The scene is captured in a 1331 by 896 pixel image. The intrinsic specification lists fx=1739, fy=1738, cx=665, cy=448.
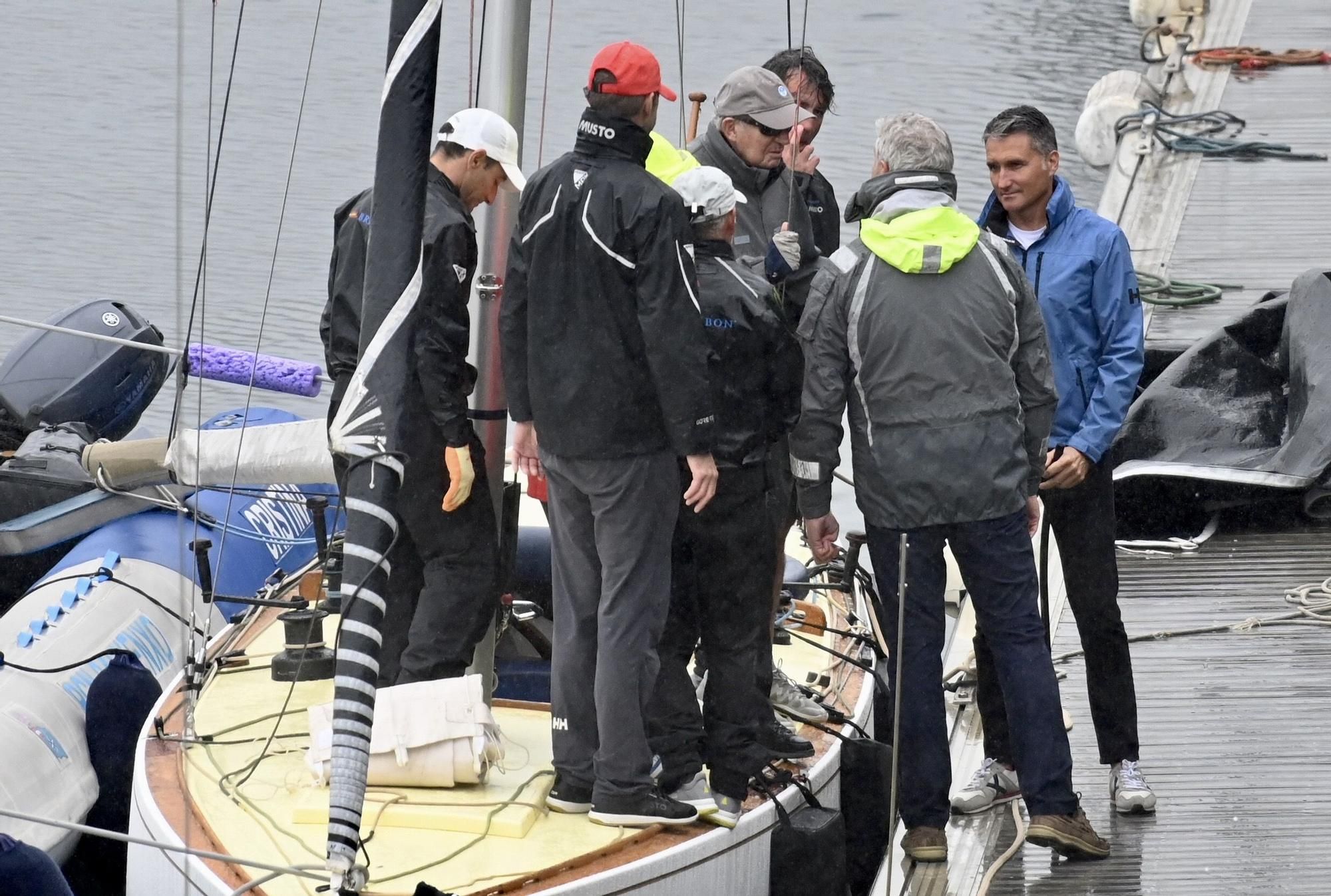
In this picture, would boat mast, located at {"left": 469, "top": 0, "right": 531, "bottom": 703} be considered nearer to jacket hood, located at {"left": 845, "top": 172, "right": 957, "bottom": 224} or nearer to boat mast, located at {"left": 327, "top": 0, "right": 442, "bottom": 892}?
jacket hood, located at {"left": 845, "top": 172, "right": 957, "bottom": 224}

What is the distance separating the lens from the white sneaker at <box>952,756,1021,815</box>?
175 inches

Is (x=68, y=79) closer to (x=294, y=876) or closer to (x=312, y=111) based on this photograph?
(x=312, y=111)

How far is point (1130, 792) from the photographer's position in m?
4.35

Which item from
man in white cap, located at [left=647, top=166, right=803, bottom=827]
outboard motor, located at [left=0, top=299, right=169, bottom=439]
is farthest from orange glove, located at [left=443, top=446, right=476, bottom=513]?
outboard motor, located at [left=0, top=299, right=169, bottom=439]

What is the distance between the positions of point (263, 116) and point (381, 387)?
1368cm

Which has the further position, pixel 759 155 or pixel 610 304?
pixel 759 155

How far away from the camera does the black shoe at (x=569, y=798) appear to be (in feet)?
12.9

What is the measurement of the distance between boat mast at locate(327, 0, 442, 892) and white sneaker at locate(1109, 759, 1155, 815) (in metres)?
2.47

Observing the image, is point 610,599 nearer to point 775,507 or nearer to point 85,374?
point 775,507

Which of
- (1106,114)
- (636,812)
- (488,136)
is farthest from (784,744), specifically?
(1106,114)

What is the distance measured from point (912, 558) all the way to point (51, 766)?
272 cm

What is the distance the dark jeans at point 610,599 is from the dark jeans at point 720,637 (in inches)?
4.4

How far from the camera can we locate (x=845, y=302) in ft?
12.7

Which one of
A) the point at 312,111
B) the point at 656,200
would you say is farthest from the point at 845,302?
the point at 312,111
